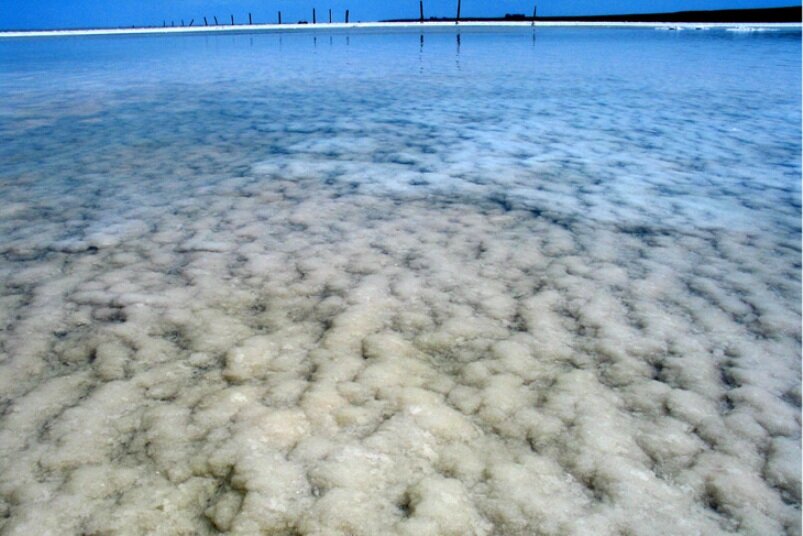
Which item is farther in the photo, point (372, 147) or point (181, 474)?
point (372, 147)

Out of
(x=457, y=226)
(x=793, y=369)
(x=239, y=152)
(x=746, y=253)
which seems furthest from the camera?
(x=239, y=152)

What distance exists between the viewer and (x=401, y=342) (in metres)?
2.23

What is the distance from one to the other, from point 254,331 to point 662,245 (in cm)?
231

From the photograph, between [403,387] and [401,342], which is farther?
[401,342]

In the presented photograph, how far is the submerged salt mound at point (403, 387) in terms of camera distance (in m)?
1.49

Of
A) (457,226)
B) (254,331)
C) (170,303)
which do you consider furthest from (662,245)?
(170,303)

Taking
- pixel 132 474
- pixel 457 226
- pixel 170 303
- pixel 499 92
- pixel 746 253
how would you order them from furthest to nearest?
pixel 499 92, pixel 457 226, pixel 746 253, pixel 170 303, pixel 132 474

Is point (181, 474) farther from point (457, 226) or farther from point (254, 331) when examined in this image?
point (457, 226)

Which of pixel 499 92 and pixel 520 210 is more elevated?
pixel 499 92

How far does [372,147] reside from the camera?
5.60 m

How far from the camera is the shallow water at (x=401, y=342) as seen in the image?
1.52 meters

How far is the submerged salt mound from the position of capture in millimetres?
1494

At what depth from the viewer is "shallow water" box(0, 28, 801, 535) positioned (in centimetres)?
152

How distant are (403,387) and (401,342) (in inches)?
11.9
